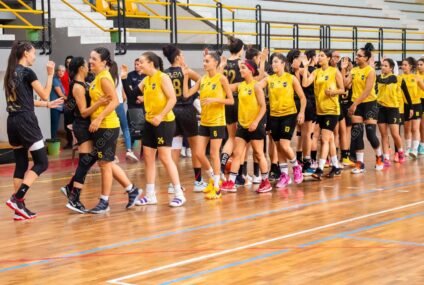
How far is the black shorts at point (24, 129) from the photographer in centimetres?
815

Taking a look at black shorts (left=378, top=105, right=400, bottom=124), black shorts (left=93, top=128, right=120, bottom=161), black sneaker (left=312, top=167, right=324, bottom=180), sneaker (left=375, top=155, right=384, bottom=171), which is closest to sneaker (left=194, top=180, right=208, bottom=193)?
black sneaker (left=312, top=167, right=324, bottom=180)

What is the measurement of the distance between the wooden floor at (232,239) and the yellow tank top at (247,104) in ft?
2.98

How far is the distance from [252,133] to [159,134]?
1464mm

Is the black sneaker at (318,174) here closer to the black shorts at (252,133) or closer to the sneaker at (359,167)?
the sneaker at (359,167)

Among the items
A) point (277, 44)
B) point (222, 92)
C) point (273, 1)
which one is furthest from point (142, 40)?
point (222, 92)

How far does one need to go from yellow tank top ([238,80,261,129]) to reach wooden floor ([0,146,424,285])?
91 centimetres

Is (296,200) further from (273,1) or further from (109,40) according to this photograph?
(273,1)

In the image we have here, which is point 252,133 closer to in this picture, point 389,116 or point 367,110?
point 367,110

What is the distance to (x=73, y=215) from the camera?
8.48m

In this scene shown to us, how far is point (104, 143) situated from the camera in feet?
27.5

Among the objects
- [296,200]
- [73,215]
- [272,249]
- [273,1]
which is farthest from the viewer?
[273,1]

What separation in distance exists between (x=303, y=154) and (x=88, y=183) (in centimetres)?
300

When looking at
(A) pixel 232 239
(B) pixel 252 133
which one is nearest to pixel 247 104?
(B) pixel 252 133

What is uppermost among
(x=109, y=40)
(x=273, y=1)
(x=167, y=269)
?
(x=273, y=1)
